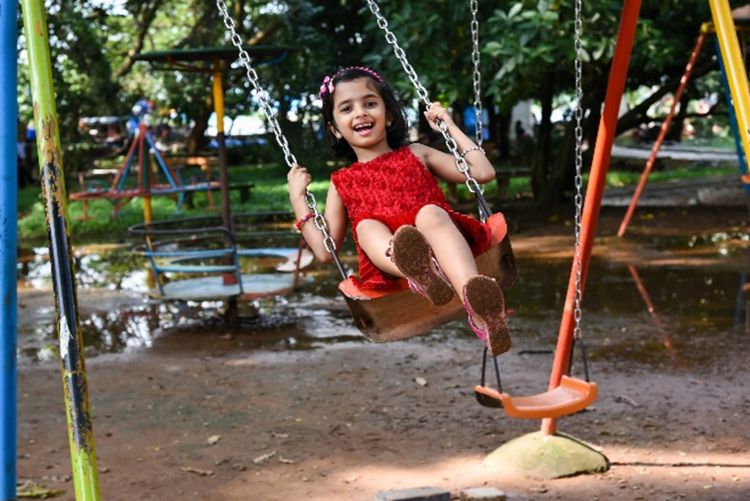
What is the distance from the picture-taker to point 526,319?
834 cm

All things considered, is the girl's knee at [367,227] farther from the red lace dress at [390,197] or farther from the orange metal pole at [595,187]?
the orange metal pole at [595,187]

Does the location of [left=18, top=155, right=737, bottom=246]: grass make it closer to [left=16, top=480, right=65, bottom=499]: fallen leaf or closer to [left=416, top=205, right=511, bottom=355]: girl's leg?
[left=16, top=480, right=65, bottom=499]: fallen leaf

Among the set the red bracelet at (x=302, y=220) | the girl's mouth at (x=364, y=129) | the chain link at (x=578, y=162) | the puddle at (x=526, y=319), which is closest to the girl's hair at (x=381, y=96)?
the girl's mouth at (x=364, y=129)

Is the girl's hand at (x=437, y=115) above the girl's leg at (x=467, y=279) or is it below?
above

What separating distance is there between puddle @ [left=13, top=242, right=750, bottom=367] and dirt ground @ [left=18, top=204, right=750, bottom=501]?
0.40 ft

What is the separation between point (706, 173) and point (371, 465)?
58.2ft

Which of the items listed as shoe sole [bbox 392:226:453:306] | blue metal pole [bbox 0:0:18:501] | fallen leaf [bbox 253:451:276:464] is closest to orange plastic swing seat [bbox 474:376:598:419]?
shoe sole [bbox 392:226:453:306]

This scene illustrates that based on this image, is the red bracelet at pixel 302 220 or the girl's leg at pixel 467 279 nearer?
the girl's leg at pixel 467 279

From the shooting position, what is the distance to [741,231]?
1274cm

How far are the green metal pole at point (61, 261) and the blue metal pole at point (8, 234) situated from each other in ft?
1.66

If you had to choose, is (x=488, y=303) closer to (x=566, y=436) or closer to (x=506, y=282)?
(x=506, y=282)

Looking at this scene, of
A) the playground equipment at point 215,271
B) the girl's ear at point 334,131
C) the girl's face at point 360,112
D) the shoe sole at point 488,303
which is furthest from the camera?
the playground equipment at point 215,271

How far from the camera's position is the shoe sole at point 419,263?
351 cm

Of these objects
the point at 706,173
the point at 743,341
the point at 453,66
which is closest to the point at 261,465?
the point at 743,341
